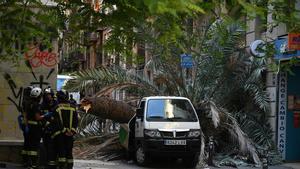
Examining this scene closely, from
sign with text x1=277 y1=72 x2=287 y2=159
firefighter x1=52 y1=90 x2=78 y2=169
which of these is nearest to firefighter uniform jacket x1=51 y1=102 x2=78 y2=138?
firefighter x1=52 y1=90 x2=78 y2=169

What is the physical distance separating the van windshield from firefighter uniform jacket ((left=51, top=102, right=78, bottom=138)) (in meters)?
4.00

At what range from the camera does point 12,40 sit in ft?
28.8

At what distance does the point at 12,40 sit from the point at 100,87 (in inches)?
456

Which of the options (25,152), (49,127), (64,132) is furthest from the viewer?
(49,127)

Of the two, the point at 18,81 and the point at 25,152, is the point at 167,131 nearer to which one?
the point at 18,81

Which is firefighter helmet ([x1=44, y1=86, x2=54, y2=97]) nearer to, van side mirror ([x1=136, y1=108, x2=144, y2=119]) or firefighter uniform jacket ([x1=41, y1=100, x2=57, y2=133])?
firefighter uniform jacket ([x1=41, y1=100, x2=57, y2=133])

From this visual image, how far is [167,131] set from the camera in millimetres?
15789

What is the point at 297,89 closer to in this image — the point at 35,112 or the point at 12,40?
the point at 35,112

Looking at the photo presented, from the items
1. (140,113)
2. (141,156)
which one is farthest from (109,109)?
(141,156)

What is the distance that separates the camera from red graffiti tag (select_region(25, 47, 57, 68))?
1409 centimetres

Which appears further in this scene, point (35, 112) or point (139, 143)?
point (139, 143)

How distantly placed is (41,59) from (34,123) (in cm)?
200

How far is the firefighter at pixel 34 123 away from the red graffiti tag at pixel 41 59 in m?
1.45

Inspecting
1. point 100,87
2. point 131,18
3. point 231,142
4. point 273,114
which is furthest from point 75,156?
point 131,18
